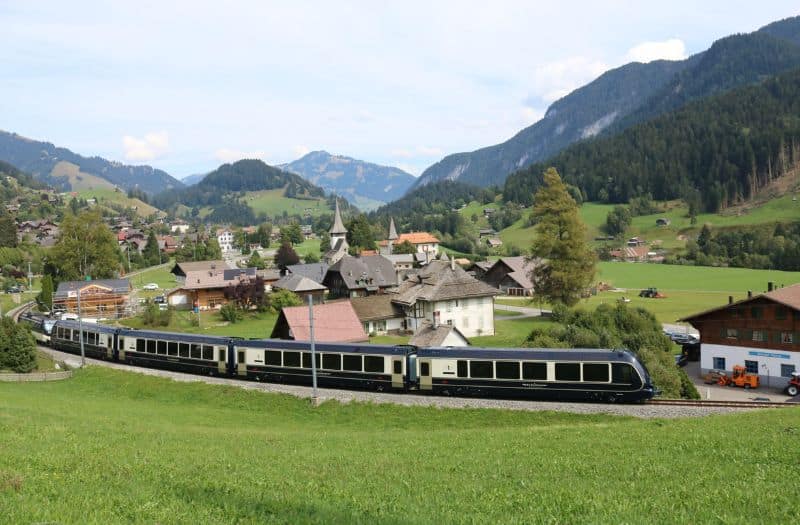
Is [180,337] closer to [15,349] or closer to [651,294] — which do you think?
[15,349]

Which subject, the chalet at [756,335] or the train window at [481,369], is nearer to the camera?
the train window at [481,369]

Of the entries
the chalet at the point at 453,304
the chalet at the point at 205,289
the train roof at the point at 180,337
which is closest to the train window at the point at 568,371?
the train roof at the point at 180,337

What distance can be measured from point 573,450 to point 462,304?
42.3 m

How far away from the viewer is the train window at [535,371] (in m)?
27.0

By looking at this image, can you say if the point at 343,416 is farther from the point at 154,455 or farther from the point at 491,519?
the point at 491,519

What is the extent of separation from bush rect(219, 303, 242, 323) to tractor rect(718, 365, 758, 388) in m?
49.0

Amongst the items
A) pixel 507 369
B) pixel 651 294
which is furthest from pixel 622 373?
pixel 651 294

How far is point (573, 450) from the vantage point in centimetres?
1510

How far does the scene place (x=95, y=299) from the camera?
73250mm

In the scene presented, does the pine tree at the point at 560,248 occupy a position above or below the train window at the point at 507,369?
above

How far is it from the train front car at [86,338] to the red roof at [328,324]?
1348cm

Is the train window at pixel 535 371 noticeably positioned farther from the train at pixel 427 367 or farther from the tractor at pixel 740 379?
the tractor at pixel 740 379

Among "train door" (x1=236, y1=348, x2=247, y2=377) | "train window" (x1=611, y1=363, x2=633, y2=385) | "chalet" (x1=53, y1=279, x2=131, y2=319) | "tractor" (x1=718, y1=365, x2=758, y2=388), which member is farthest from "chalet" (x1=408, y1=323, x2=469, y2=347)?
"chalet" (x1=53, y1=279, x2=131, y2=319)

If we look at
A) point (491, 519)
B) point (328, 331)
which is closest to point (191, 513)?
point (491, 519)
